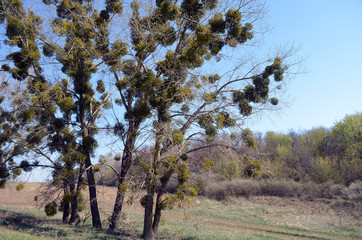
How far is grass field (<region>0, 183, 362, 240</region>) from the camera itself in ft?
37.8

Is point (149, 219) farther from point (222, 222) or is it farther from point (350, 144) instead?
point (350, 144)

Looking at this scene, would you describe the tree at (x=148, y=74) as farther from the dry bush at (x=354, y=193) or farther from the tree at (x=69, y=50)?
the dry bush at (x=354, y=193)

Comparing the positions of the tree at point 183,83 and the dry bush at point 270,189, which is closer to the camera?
the tree at point 183,83

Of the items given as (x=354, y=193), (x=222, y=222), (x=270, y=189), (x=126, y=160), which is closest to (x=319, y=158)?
(x=270, y=189)

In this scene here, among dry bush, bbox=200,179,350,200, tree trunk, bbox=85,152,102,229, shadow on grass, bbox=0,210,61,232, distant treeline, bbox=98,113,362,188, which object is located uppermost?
distant treeline, bbox=98,113,362,188

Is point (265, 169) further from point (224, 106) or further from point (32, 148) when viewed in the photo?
point (32, 148)

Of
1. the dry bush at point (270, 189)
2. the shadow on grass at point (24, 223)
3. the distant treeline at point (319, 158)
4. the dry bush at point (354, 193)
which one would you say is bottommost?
the shadow on grass at point (24, 223)

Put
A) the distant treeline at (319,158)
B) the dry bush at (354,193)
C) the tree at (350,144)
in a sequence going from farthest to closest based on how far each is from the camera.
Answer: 1. the distant treeline at (319,158)
2. the tree at (350,144)
3. the dry bush at (354,193)

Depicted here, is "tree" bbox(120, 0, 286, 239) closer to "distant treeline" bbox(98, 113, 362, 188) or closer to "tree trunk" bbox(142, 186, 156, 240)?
"tree trunk" bbox(142, 186, 156, 240)

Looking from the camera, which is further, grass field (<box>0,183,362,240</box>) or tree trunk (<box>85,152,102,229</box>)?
tree trunk (<box>85,152,102,229</box>)

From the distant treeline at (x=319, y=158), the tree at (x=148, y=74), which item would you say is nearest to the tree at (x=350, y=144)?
the distant treeline at (x=319, y=158)

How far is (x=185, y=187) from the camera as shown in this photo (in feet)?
30.9

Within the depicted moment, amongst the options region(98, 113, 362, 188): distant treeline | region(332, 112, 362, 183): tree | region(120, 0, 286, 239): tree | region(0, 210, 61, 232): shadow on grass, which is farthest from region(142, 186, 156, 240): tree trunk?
region(332, 112, 362, 183): tree

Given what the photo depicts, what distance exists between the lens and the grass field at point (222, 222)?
1152 centimetres
